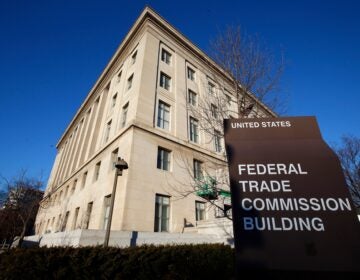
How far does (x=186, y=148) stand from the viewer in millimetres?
16984

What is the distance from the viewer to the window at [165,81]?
1892cm

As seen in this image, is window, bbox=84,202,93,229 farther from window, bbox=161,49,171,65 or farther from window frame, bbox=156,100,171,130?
window, bbox=161,49,171,65

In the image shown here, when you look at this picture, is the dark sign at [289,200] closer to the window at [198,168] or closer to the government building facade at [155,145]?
the government building facade at [155,145]

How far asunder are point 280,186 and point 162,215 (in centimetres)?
1219

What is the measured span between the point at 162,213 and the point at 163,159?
3.94 meters

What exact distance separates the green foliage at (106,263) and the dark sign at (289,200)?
193 inches

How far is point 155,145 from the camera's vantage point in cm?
1495

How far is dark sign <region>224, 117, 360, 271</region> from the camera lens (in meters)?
1.88

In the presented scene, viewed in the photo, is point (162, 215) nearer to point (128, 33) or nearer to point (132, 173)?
point (132, 173)

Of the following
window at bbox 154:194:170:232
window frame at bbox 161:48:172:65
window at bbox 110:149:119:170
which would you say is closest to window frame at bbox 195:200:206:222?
window at bbox 154:194:170:232

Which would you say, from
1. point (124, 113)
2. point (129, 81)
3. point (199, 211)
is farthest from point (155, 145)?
point (129, 81)

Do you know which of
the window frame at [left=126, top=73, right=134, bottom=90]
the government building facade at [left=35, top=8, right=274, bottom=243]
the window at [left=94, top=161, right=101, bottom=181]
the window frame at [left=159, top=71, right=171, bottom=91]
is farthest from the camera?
the window frame at [left=126, top=73, right=134, bottom=90]

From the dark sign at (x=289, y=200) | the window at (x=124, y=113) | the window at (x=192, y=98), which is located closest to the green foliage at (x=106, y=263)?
the dark sign at (x=289, y=200)

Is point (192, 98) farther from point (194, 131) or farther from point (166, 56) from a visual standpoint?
point (166, 56)
